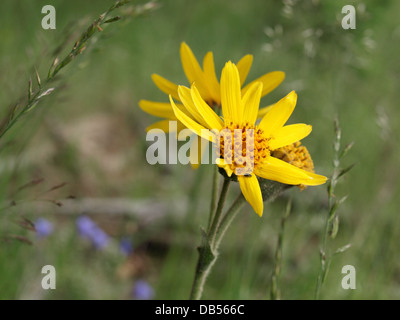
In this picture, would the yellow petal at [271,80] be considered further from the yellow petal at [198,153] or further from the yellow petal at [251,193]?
the yellow petal at [251,193]

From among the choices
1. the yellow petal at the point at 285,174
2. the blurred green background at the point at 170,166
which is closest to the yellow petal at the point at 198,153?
the yellow petal at the point at 285,174

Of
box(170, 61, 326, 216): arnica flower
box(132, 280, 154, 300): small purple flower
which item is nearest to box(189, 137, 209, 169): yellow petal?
box(170, 61, 326, 216): arnica flower

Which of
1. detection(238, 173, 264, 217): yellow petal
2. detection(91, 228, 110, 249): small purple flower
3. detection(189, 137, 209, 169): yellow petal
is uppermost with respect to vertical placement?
detection(91, 228, 110, 249): small purple flower

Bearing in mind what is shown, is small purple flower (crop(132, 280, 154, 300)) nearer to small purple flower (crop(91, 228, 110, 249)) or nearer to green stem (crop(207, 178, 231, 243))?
small purple flower (crop(91, 228, 110, 249))

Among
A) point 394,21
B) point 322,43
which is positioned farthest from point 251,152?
point 394,21

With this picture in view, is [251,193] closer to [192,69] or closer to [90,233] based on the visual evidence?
[192,69]

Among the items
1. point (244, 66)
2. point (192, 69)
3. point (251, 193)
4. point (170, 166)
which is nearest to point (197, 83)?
point (192, 69)
